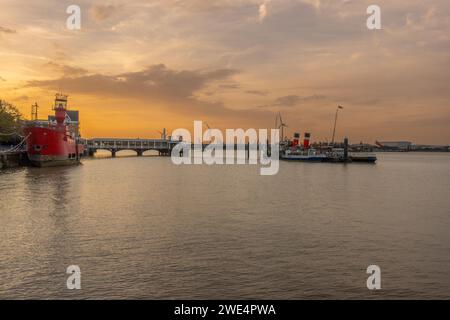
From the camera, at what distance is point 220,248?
965 inches

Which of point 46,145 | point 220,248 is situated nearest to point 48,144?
point 46,145

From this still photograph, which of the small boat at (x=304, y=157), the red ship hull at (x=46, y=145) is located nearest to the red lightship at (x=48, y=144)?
the red ship hull at (x=46, y=145)

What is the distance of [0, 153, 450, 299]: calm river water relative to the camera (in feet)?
59.7

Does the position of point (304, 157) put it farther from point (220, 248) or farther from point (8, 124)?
point (220, 248)

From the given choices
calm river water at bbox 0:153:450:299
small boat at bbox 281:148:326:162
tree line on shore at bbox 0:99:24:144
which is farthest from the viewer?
small boat at bbox 281:148:326:162

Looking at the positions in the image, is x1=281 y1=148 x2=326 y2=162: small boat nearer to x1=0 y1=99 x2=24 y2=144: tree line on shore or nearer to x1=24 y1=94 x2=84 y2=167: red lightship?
x1=24 y1=94 x2=84 y2=167: red lightship

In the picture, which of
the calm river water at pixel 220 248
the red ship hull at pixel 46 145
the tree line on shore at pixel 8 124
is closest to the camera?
the calm river water at pixel 220 248

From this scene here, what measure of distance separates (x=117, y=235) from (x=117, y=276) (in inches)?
337

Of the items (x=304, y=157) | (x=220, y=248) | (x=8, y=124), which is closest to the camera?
(x=220, y=248)

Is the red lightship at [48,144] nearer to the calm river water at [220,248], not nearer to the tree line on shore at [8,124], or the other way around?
the tree line on shore at [8,124]

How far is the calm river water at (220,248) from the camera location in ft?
59.7

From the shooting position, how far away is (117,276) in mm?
19297

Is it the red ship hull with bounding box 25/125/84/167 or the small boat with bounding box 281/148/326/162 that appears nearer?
the red ship hull with bounding box 25/125/84/167

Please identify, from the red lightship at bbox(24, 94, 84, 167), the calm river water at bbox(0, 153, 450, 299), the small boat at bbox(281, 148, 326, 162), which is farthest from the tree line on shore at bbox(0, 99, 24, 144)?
the small boat at bbox(281, 148, 326, 162)
